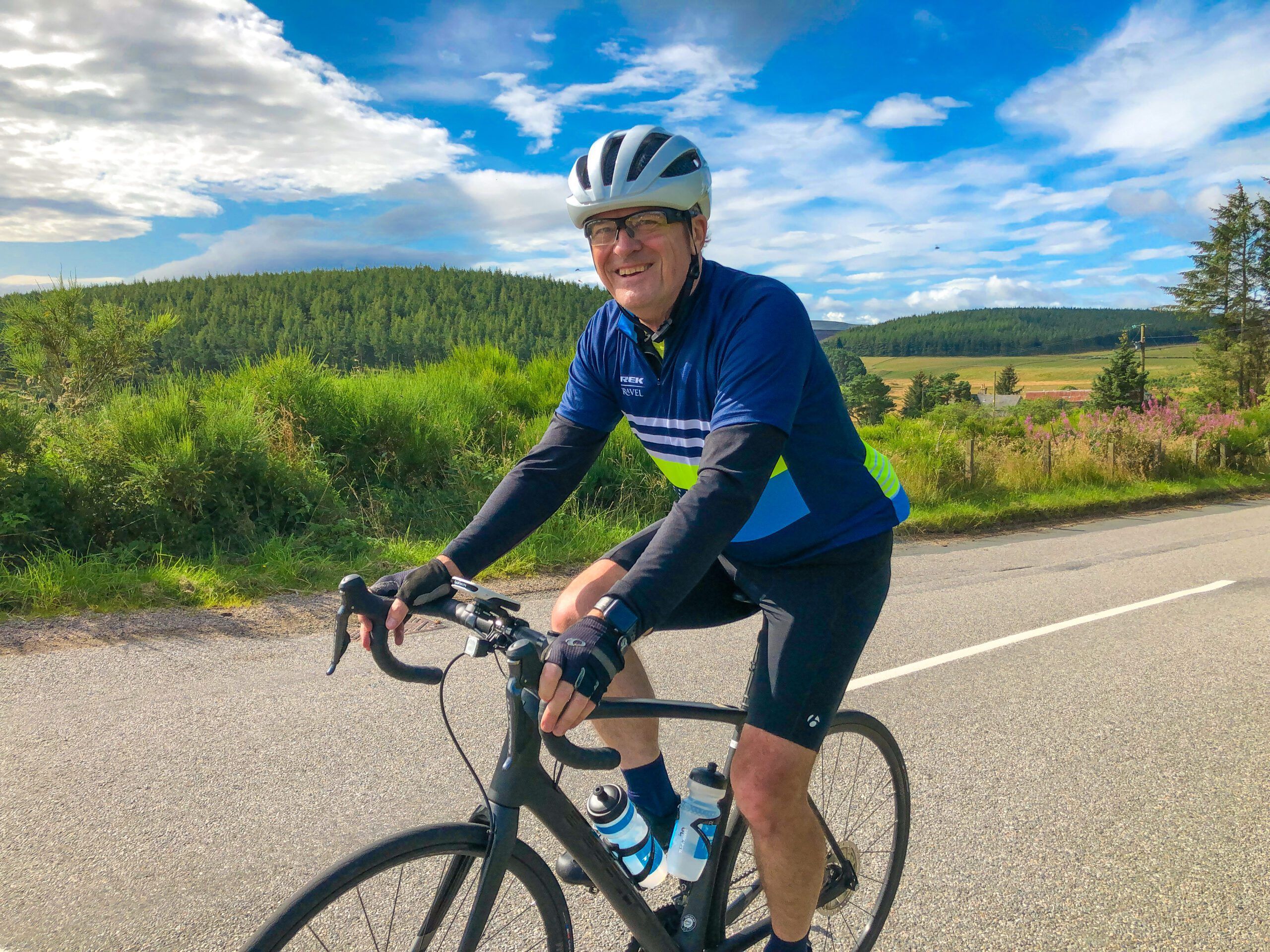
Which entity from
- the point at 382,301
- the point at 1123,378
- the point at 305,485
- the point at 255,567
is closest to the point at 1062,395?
the point at 1123,378

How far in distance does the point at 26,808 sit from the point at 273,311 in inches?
3045

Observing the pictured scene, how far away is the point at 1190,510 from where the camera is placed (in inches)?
534

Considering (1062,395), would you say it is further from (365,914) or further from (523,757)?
(365,914)

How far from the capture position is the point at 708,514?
1.91 meters

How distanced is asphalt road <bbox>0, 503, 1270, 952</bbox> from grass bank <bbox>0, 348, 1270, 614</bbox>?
164 cm

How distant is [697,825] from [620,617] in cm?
78

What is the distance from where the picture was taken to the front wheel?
1514 millimetres

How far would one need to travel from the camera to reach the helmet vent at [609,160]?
2207 mm

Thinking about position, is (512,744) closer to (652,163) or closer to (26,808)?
(652,163)

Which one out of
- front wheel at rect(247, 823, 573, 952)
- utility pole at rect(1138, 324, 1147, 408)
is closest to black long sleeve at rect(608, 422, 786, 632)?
front wheel at rect(247, 823, 573, 952)

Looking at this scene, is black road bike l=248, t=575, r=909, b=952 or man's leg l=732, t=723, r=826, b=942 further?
man's leg l=732, t=723, r=826, b=942

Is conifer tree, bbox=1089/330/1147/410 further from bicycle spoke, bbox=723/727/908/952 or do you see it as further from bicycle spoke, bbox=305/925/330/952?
bicycle spoke, bbox=305/925/330/952

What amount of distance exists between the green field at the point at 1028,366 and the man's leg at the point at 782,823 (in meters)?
104

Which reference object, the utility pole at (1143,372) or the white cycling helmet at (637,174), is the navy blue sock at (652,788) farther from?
the utility pole at (1143,372)
